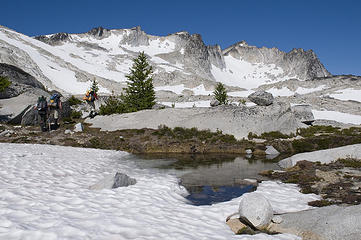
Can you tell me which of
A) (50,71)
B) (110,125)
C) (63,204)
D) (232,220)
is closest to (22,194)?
(63,204)

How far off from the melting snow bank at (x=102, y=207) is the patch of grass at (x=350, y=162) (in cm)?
496

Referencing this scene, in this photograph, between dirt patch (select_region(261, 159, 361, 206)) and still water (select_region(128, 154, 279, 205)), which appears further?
still water (select_region(128, 154, 279, 205))

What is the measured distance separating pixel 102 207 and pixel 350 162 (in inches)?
494

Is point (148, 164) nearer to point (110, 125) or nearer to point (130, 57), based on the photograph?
point (110, 125)

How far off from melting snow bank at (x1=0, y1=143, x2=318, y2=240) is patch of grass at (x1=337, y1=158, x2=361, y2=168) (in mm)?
4963

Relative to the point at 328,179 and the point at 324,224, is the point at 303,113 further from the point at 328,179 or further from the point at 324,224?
the point at 324,224

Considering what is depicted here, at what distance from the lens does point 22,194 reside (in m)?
7.36

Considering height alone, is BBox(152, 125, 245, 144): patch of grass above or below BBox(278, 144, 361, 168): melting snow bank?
above

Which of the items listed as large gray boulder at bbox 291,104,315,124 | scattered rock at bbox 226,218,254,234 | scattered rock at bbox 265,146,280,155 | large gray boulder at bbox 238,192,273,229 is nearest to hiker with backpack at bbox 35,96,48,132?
scattered rock at bbox 265,146,280,155

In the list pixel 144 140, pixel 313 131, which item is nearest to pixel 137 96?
pixel 144 140

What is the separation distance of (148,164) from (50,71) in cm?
12667

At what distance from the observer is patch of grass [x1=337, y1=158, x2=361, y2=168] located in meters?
12.8

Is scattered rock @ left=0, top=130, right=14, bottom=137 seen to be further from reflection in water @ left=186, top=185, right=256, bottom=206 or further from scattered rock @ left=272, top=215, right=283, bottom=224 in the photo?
scattered rock @ left=272, top=215, right=283, bottom=224

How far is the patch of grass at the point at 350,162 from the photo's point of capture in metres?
12.8
